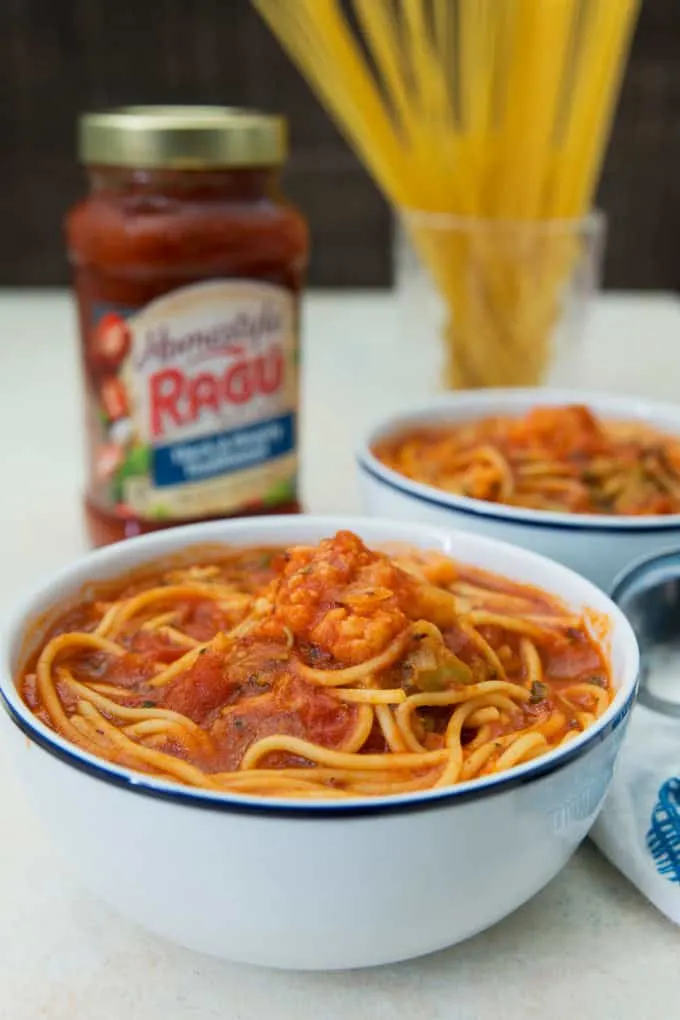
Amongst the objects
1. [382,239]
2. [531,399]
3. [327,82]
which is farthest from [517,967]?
[382,239]

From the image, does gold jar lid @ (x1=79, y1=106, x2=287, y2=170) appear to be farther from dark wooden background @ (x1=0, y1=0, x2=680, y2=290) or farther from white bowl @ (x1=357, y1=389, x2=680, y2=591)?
dark wooden background @ (x1=0, y1=0, x2=680, y2=290)

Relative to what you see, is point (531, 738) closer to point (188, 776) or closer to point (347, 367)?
point (188, 776)

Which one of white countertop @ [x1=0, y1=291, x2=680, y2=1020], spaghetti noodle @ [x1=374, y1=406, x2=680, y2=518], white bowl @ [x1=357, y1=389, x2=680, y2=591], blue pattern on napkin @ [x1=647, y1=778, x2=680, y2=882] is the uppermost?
white bowl @ [x1=357, y1=389, x2=680, y2=591]

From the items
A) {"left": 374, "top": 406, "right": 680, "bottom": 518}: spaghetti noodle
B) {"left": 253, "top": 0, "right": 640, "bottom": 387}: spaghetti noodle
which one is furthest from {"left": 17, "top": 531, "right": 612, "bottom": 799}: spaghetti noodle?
{"left": 253, "top": 0, "right": 640, "bottom": 387}: spaghetti noodle

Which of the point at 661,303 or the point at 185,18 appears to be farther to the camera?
the point at 185,18

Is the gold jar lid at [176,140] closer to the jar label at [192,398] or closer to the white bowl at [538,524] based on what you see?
the jar label at [192,398]

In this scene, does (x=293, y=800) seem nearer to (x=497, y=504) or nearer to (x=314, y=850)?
(x=314, y=850)
